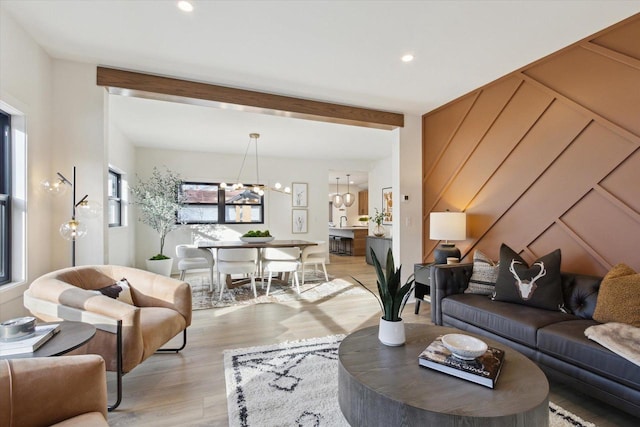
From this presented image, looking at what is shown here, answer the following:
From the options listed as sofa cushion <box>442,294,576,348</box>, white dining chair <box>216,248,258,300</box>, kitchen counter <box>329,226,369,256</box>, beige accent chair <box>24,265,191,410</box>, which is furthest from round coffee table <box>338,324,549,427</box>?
kitchen counter <box>329,226,369,256</box>

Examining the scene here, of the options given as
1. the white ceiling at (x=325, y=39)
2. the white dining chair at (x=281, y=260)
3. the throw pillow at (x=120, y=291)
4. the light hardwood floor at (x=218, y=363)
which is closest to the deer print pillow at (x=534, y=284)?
the light hardwood floor at (x=218, y=363)

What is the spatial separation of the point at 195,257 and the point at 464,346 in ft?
13.9

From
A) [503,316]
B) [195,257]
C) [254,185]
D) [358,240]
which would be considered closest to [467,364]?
[503,316]

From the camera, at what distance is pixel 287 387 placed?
2146mm

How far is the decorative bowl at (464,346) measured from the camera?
4.97ft

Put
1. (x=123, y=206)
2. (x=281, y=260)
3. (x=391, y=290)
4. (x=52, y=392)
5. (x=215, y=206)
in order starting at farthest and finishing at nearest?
(x=215, y=206) < (x=123, y=206) < (x=281, y=260) < (x=391, y=290) < (x=52, y=392)

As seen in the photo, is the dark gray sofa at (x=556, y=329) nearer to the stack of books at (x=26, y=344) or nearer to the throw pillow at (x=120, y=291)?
the throw pillow at (x=120, y=291)

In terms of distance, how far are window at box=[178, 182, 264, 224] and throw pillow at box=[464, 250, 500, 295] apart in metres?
4.63

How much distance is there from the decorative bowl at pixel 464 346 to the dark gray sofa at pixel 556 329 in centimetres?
78

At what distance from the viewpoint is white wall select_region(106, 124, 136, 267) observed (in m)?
4.95

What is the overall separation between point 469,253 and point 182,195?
5534 millimetres

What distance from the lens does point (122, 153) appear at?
5.46 meters

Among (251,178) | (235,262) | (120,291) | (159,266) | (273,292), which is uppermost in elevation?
(251,178)

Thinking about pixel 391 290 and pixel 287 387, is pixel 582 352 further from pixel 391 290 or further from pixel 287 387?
pixel 287 387
